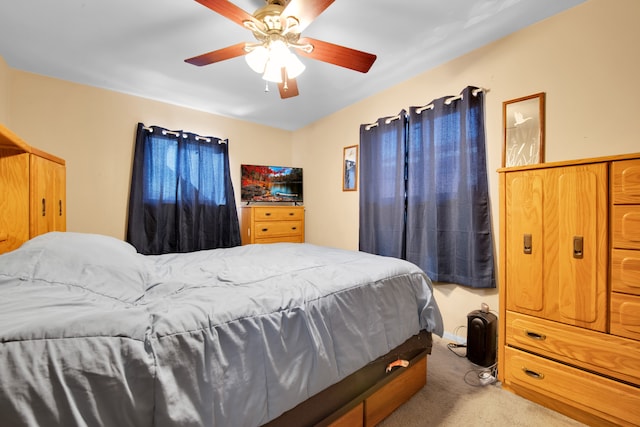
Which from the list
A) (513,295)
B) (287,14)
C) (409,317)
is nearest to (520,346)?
(513,295)

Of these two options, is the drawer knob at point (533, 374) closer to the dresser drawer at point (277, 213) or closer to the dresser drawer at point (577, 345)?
the dresser drawer at point (577, 345)

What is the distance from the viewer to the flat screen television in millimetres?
3801

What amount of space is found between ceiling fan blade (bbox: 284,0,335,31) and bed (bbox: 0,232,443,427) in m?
1.34

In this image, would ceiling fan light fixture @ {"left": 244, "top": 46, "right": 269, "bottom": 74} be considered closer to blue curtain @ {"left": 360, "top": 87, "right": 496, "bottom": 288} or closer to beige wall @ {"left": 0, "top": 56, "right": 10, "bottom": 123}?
blue curtain @ {"left": 360, "top": 87, "right": 496, "bottom": 288}

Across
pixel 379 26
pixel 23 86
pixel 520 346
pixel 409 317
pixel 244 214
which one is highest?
pixel 379 26

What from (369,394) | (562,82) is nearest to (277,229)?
(369,394)

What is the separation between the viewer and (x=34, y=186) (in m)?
1.60

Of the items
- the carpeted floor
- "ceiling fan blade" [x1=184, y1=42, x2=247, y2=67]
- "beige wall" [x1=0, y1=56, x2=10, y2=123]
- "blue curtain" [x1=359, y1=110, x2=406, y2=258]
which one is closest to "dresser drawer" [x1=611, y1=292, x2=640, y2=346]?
the carpeted floor

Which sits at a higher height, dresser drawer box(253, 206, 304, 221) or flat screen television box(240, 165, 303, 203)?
flat screen television box(240, 165, 303, 203)

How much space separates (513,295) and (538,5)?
1.92 m

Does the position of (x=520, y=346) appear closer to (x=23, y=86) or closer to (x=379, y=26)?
(x=379, y=26)

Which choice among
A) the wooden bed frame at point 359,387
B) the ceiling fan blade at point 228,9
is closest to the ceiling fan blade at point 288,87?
the ceiling fan blade at point 228,9

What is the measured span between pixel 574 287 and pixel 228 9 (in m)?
2.38

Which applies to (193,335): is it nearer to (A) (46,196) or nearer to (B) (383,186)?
(A) (46,196)
